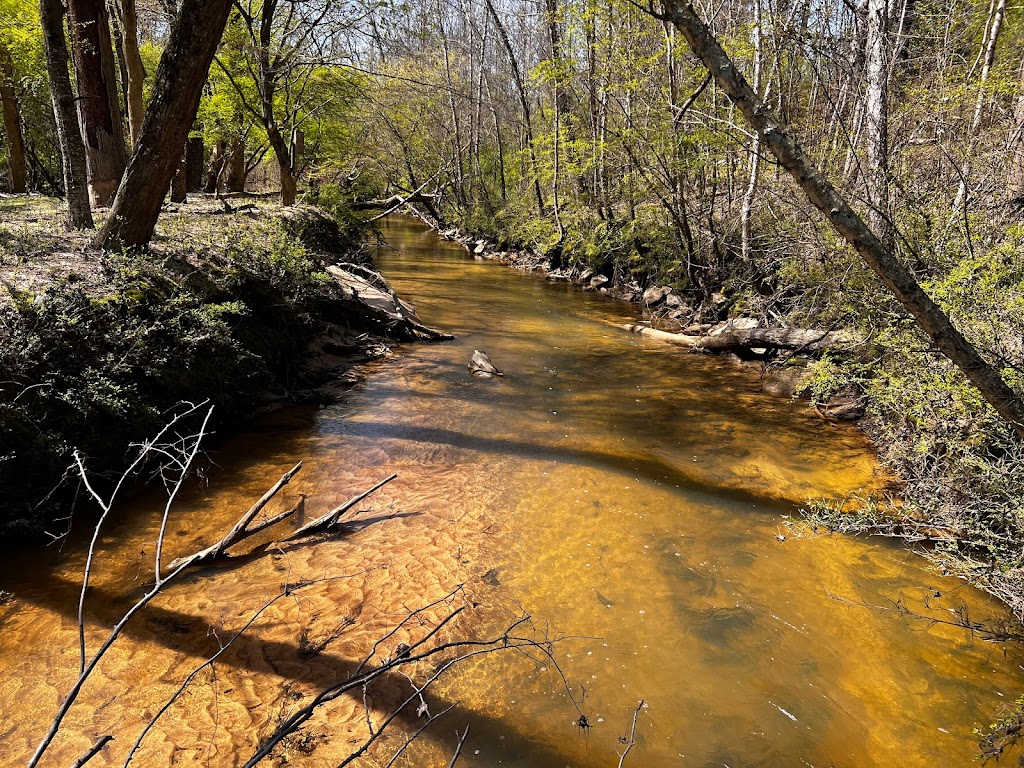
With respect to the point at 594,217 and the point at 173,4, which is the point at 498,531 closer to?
the point at 173,4

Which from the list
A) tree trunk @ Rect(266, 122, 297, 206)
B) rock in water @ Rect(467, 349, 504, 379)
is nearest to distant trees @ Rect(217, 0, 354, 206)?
tree trunk @ Rect(266, 122, 297, 206)

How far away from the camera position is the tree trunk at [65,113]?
6.57 metres

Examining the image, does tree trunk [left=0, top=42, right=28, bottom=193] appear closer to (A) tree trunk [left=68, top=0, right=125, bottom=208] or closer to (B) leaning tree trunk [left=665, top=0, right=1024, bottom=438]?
(A) tree trunk [left=68, top=0, right=125, bottom=208]

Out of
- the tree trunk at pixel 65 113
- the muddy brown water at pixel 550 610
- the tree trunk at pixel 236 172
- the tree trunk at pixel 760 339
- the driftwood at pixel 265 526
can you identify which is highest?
the tree trunk at pixel 236 172

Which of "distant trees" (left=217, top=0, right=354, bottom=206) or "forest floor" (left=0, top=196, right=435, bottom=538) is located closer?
"forest floor" (left=0, top=196, right=435, bottom=538)

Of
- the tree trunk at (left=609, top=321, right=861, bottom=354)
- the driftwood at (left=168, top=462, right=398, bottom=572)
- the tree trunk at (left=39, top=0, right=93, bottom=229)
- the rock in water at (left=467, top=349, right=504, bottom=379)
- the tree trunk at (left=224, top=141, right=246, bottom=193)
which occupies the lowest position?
the driftwood at (left=168, top=462, right=398, bottom=572)

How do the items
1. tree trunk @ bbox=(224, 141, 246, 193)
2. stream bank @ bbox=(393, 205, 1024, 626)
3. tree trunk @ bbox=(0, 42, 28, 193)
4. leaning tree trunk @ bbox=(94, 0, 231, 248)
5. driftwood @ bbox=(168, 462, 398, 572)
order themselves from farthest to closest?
tree trunk @ bbox=(224, 141, 246, 193)
tree trunk @ bbox=(0, 42, 28, 193)
leaning tree trunk @ bbox=(94, 0, 231, 248)
driftwood @ bbox=(168, 462, 398, 572)
stream bank @ bbox=(393, 205, 1024, 626)

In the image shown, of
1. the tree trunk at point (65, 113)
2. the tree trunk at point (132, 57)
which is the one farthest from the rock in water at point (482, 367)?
the tree trunk at point (132, 57)

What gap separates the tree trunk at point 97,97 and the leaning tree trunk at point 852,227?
7.81 metres

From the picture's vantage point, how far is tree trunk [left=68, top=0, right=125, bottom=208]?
23.7 ft

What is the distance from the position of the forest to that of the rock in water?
0.53 meters

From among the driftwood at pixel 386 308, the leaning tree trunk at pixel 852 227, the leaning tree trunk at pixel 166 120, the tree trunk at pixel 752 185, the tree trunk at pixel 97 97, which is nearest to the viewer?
the leaning tree trunk at pixel 852 227

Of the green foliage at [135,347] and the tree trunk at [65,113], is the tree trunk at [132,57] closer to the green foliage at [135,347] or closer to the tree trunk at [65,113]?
the green foliage at [135,347]

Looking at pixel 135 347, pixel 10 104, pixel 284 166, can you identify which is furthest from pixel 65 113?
pixel 10 104
